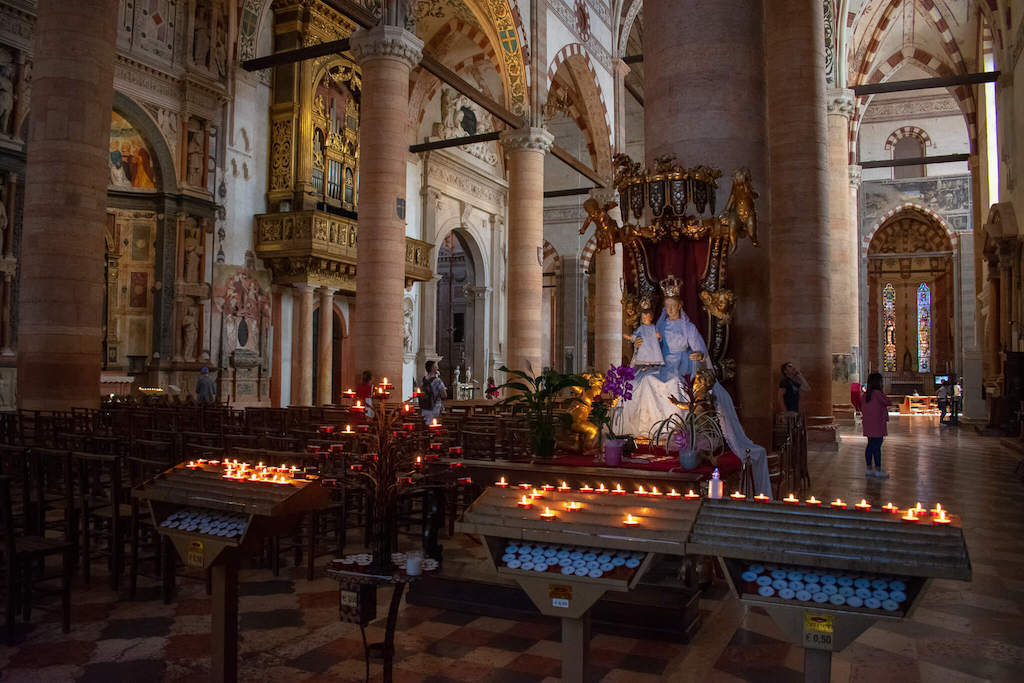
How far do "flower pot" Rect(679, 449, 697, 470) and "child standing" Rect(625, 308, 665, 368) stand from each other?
207cm

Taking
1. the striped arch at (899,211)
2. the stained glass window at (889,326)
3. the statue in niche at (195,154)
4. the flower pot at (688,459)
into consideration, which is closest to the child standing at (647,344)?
the flower pot at (688,459)

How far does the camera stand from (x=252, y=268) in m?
17.7

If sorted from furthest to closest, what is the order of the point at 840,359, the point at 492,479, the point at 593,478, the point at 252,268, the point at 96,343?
the point at 840,359, the point at 252,268, the point at 96,343, the point at 492,479, the point at 593,478

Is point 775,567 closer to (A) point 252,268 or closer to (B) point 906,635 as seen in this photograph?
(B) point 906,635

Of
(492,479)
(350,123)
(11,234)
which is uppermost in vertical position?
(350,123)

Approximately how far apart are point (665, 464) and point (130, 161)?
572 inches

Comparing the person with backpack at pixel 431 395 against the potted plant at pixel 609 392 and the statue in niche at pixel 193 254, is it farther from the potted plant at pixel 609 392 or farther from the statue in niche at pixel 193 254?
the statue in niche at pixel 193 254

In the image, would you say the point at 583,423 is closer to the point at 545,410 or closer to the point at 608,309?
the point at 545,410

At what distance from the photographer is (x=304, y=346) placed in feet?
60.9

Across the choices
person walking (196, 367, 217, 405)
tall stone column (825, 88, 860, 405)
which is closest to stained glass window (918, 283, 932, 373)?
tall stone column (825, 88, 860, 405)

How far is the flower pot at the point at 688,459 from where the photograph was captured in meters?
5.44

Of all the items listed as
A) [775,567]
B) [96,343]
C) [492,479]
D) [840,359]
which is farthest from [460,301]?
[775,567]

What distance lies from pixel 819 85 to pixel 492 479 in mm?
10416

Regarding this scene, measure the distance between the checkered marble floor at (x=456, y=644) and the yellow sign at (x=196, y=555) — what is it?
69cm
